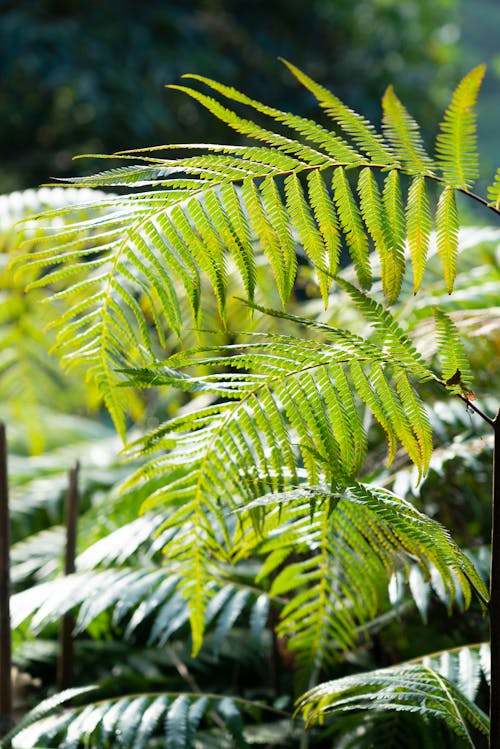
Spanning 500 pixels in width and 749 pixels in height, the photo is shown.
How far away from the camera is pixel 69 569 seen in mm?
1021

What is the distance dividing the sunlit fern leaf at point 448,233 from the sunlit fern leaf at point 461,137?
1 cm

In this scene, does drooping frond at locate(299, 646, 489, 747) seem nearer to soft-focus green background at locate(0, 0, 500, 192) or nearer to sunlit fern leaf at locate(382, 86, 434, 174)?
sunlit fern leaf at locate(382, 86, 434, 174)

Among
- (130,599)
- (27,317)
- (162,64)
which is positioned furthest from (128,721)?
(162,64)

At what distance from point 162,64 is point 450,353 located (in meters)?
5.35

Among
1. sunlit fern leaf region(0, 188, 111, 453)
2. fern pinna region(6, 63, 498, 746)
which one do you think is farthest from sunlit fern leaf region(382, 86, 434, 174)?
sunlit fern leaf region(0, 188, 111, 453)

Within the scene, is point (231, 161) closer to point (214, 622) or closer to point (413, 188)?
point (413, 188)

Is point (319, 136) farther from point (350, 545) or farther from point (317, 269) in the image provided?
point (350, 545)

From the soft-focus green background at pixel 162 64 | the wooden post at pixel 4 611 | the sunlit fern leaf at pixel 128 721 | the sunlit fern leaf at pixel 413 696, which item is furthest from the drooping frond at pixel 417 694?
the soft-focus green background at pixel 162 64

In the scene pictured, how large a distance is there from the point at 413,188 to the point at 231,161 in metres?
0.13

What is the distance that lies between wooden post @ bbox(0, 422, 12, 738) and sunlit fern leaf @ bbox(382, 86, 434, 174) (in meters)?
0.58

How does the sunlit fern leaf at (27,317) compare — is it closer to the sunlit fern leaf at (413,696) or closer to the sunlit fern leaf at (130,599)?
the sunlit fern leaf at (130,599)

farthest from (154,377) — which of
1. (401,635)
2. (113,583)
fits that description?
(401,635)

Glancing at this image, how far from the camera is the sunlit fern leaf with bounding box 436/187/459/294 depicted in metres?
0.55

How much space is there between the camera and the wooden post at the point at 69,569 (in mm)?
1003
